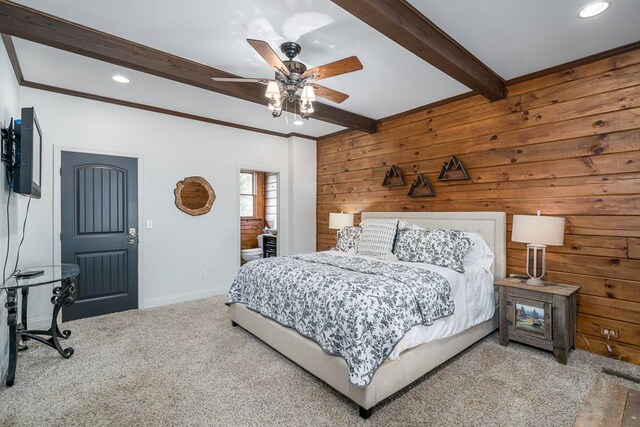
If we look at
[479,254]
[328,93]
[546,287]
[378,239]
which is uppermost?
[328,93]

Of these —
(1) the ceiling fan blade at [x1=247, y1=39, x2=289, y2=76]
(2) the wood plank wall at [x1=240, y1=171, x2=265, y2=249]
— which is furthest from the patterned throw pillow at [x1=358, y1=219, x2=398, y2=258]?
(2) the wood plank wall at [x1=240, y1=171, x2=265, y2=249]

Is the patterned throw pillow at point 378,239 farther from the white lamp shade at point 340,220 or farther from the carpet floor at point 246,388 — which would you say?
the carpet floor at point 246,388

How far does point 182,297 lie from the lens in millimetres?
4383

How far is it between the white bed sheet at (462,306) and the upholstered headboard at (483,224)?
26 centimetres

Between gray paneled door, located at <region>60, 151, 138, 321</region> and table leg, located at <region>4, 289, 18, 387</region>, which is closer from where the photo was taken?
table leg, located at <region>4, 289, 18, 387</region>

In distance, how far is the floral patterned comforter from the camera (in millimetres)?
1955

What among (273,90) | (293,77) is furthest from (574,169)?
(273,90)

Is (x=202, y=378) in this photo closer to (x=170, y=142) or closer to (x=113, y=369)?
(x=113, y=369)

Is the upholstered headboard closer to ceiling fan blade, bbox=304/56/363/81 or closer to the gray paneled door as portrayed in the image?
ceiling fan blade, bbox=304/56/363/81

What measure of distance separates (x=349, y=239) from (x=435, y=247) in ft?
4.59

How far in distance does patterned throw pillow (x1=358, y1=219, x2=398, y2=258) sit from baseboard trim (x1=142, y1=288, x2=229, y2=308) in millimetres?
2327

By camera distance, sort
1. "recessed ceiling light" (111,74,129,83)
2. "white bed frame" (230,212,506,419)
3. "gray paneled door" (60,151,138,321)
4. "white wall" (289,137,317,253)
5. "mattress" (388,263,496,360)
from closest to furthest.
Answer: "white bed frame" (230,212,506,419), "mattress" (388,263,496,360), "recessed ceiling light" (111,74,129,83), "gray paneled door" (60,151,138,321), "white wall" (289,137,317,253)

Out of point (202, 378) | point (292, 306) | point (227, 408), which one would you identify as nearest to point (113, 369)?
point (202, 378)

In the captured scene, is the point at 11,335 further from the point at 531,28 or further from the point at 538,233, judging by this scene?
the point at 531,28
